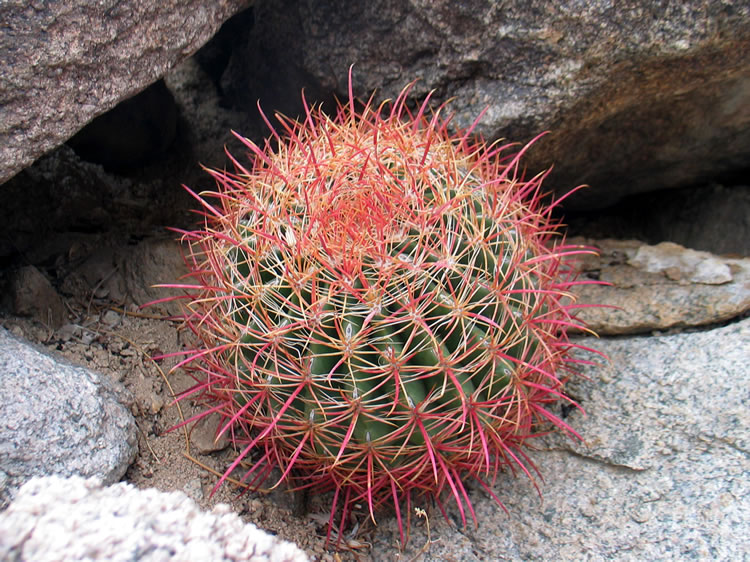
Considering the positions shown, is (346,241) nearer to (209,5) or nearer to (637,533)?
(209,5)

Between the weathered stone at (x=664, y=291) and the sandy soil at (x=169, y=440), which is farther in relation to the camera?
the weathered stone at (x=664, y=291)

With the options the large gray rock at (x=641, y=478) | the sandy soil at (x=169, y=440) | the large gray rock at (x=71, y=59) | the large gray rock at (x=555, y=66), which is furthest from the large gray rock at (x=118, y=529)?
the large gray rock at (x=555, y=66)

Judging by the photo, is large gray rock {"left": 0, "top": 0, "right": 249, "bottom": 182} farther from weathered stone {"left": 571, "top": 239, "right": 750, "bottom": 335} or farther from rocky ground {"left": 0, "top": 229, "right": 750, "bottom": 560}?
weathered stone {"left": 571, "top": 239, "right": 750, "bottom": 335}

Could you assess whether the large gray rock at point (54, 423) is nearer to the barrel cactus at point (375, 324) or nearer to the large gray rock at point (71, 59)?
the barrel cactus at point (375, 324)

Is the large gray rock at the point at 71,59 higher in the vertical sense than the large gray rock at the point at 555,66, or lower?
higher

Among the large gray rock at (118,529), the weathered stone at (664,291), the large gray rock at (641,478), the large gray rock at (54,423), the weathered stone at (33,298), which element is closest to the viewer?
the large gray rock at (118,529)

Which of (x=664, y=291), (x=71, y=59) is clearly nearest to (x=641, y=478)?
(x=664, y=291)

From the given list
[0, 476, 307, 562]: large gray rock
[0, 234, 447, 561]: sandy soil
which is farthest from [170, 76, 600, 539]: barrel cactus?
[0, 476, 307, 562]: large gray rock
